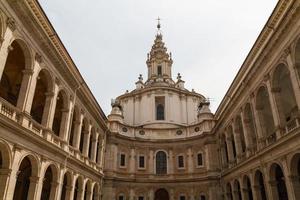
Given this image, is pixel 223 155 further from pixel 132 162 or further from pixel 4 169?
pixel 4 169

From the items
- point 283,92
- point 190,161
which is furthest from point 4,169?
point 190,161

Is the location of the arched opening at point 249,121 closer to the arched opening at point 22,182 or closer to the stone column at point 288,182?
the stone column at point 288,182

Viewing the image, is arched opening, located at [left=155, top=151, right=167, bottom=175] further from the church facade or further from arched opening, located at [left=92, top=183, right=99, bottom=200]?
arched opening, located at [left=92, top=183, right=99, bottom=200]

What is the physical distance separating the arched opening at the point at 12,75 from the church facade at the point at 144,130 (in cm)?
8

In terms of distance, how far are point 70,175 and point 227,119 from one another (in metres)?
16.0

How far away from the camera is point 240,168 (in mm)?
22906

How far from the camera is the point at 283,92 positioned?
20.0 meters

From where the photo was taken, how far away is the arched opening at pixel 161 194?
32875mm

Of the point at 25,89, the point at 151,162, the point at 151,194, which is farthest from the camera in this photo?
the point at 151,162

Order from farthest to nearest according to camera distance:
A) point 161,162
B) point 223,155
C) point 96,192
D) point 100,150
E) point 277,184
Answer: point 161,162, point 223,155, point 100,150, point 96,192, point 277,184

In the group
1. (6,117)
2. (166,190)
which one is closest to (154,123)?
(166,190)

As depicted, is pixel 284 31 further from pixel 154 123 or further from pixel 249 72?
pixel 154 123

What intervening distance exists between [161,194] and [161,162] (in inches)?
155

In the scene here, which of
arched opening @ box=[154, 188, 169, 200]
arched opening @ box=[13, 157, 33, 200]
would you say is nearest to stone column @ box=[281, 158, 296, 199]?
arched opening @ box=[13, 157, 33, 200]
